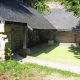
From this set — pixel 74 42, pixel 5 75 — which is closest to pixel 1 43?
pixel 5 75

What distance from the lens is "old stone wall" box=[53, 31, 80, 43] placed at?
87.4 feet

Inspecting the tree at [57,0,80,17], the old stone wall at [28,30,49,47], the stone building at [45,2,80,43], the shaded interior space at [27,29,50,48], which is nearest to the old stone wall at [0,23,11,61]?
the shaded interior space at [27,29,50,48]

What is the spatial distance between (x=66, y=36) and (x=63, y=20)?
8.16 feet

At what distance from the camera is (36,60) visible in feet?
45.0

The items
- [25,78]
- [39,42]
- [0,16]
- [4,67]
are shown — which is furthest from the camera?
[39,42]

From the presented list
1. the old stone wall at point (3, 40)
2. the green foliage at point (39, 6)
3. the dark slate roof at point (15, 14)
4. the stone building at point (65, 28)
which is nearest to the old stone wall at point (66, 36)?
the stone building at point (65, 28)

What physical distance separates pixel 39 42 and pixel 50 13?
7.91 metres

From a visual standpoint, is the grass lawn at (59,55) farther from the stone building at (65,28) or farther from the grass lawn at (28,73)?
the stone building at (65,28)

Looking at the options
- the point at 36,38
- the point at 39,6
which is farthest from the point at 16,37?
the point at 39,6

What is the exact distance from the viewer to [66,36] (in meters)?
27.3

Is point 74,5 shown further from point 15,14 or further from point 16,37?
point 16,37

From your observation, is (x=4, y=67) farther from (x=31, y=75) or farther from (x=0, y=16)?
(x=0, y=16)

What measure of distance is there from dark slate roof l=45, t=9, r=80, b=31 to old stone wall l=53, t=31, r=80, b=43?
126 centimetres

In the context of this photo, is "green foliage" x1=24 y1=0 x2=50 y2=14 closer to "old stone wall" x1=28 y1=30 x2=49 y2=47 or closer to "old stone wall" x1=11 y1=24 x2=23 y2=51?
"old stone wall" x1=28 y1=30 x2=49 y2=47
